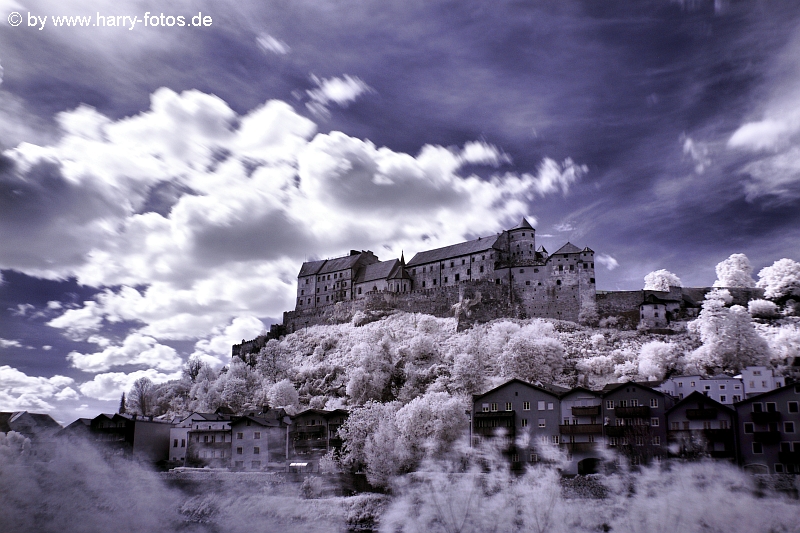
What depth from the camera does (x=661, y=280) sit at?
255ft

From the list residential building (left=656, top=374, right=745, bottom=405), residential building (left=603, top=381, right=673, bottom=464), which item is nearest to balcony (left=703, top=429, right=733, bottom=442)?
residential building (left=603, top=381, right=673, bottom=464)

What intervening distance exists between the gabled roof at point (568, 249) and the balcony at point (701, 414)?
35.1 meters

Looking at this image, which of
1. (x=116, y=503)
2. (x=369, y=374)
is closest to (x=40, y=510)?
(x=116, y=503)

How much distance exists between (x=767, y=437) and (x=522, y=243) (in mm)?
45250

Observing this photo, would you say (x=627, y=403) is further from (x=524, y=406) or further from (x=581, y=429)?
(x=524, y=406)

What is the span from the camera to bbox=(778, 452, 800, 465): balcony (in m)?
36.3

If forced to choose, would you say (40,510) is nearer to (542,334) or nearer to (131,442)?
(131,442)

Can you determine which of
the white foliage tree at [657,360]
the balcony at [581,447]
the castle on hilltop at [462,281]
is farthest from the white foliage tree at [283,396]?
the white foliage tree at [657,360]

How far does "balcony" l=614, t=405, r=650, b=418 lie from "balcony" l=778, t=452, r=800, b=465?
24.2 feet

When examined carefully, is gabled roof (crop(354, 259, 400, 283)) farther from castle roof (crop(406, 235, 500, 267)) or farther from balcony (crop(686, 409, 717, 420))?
balcony (crop(686, 409, 717, 420))

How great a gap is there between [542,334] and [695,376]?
19.3 meters

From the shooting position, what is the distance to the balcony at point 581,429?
4184 cm

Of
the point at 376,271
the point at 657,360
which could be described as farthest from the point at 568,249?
the point at 376,271

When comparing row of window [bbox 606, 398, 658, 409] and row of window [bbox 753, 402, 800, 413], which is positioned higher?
row of window [bbox 606, 398, 658, 409]
